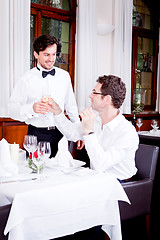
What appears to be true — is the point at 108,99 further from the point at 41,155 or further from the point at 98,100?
the point at 41,155

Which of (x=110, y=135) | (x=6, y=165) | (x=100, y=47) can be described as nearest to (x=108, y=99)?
(x=110, y=135)

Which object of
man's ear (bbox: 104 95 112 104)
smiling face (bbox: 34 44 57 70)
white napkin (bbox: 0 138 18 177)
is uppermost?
smiling face (bbox: 34 44 57 70)

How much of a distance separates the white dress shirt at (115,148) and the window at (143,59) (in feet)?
13.4

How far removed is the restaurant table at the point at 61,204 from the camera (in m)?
1.66

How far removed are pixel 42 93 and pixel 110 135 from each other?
1052 millimetres

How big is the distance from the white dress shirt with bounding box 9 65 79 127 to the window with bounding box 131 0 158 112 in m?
3.24

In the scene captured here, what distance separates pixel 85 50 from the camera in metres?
5.30

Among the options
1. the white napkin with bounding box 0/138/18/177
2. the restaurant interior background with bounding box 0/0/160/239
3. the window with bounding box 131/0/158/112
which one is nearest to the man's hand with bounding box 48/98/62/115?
the white napkin with bounding box 0/138/18/177

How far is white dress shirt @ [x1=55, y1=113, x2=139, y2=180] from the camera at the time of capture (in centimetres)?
205

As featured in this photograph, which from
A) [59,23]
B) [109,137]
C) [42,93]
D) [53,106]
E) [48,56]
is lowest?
[109,137]

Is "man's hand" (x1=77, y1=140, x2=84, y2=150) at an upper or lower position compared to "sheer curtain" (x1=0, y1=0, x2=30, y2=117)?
lower

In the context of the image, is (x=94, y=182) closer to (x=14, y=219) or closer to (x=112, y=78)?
(x=14, y=219)

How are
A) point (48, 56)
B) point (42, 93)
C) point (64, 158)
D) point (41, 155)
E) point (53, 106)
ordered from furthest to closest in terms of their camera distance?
point (42, 93), point (48, 56), point (53, 106), point (64, 158), point (41, 155)

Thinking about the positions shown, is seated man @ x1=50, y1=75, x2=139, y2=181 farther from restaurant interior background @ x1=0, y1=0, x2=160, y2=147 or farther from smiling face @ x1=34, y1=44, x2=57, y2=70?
restaurant interior background @ x1=0, y1=0, x2=160, y2=147
